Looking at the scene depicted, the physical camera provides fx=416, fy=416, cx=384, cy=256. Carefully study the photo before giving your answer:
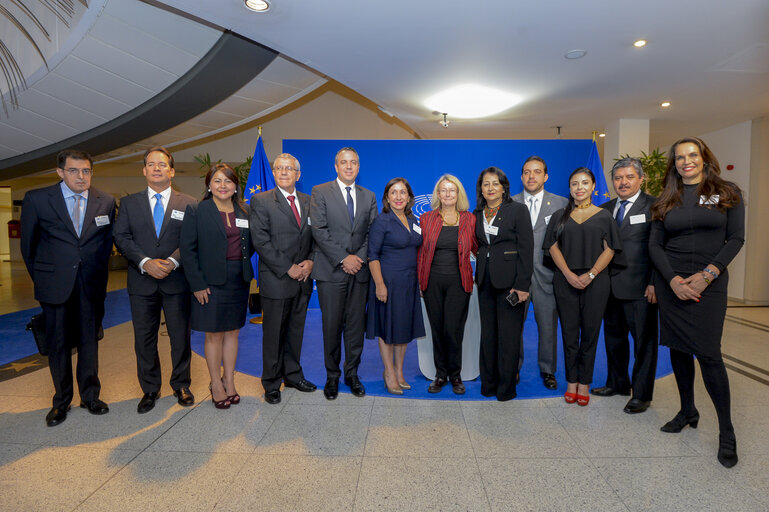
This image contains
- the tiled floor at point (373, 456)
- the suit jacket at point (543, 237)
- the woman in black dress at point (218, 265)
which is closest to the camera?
the tiled floor at point (373, 456)

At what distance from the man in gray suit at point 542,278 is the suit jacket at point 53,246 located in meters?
3.19

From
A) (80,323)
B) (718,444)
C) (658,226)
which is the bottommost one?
(718,444)

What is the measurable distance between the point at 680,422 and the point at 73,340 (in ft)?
12.9

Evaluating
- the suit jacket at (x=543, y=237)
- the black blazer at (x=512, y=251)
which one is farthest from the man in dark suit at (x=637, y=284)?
the black blazer at (x=512, y=251)

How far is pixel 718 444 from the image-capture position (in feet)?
7.84

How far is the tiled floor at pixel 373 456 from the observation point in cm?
191

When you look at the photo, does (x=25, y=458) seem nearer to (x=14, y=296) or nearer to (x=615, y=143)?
(x=14, y=296)

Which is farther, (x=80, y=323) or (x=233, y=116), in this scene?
(x=233, y=116)

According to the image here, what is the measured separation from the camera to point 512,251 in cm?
287

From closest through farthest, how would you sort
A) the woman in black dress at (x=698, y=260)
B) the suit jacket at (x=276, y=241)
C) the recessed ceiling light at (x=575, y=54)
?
the woman in black dress at (x=698, y=260)
the suit jacket at (x=276, y=241)
the recessed ceiling light at (x=575, y=54)

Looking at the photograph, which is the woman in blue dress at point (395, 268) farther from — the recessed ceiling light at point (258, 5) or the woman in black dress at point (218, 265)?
the recessed ceiling light at point (258, 5)

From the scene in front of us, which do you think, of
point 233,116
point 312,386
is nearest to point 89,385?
point 312,386

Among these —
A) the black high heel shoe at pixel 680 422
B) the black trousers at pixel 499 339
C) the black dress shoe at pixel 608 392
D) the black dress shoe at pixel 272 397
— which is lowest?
the black dress shoe at pixel 608 392

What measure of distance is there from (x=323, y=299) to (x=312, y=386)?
28.3 inches
